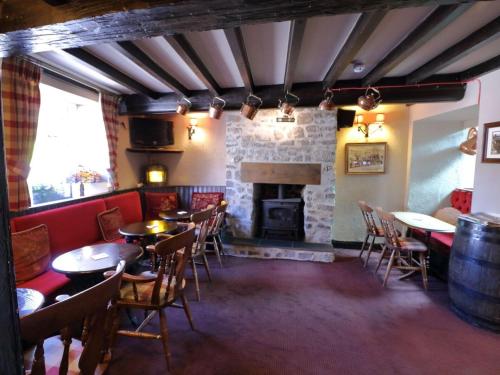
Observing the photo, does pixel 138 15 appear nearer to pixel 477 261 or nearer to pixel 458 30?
pixel 458 30

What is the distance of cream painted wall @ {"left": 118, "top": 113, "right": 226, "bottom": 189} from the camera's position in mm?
4688

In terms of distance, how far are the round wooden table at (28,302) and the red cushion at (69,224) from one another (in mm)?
1069

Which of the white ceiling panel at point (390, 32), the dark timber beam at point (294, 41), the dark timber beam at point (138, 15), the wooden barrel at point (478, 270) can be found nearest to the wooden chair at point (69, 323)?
the dark timber beam at point (138, 15)

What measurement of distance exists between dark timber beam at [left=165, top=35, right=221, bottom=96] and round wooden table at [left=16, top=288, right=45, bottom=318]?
1.92 meters

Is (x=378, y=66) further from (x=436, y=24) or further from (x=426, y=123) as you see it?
(x=426, y=123)

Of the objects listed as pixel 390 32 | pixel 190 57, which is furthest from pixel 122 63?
pixel 390 32

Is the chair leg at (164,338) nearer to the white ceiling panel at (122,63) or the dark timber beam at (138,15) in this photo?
the dark timber beam at (138,15)

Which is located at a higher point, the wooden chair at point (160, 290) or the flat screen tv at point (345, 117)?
the flat screen tv at point (345, 117)

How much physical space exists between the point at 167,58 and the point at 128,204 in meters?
2.17

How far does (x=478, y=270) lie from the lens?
214 centimetres

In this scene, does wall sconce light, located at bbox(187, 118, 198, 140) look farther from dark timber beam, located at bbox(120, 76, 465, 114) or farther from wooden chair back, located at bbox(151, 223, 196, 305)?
wooden chair back, located at bbox(151, 223, 196, 305)

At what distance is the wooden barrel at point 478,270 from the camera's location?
2.07 meters

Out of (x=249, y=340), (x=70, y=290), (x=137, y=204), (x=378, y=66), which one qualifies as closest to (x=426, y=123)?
(x=378, y=66)

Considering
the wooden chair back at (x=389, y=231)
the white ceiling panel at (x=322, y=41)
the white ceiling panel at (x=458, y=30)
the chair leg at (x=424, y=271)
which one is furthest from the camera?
the wooden chair back at (x=389, y=231)
